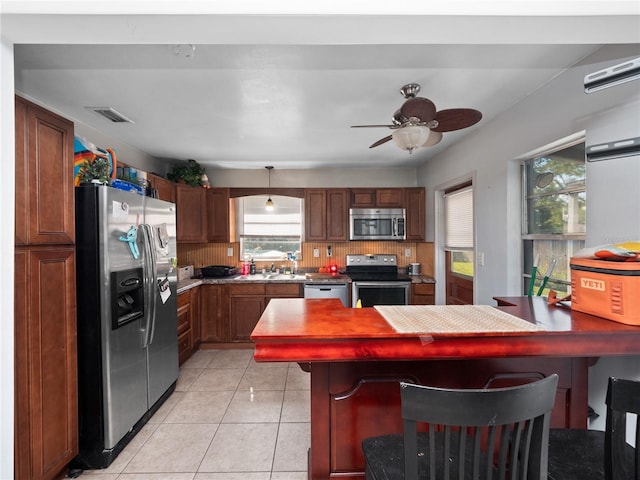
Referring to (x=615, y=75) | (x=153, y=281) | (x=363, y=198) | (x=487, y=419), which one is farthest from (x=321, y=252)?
(x=487, y=419)

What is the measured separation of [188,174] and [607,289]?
13.8 ft

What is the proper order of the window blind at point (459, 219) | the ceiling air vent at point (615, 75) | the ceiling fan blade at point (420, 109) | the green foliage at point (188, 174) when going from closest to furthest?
A: the ceiling air vent at point (615, 75) < the ceiling fan blade at point (420, 109) < the window blind at point (459, 219) < the green foliage at point (188, 174)

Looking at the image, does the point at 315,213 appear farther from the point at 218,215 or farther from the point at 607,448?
the point at 607,448

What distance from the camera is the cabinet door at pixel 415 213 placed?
429cm

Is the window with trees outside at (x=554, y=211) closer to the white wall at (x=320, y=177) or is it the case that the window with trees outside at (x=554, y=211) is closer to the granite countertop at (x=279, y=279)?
the granite countertop at (x=279, y=279)

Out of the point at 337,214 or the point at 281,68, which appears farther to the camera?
the point at 337,214

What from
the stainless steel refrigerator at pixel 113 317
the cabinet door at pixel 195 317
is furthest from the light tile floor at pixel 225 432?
the cabinet door at pixel 195 317

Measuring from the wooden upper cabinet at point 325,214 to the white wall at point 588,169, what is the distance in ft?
5.24

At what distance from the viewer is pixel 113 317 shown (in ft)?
6.35

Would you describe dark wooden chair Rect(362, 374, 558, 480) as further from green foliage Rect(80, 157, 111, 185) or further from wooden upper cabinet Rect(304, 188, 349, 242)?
wooden upper cabinet Rect(304, 188, 349, 242)

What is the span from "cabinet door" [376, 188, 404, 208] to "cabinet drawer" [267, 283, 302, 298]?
1.68 meters

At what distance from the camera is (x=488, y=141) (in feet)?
8.93

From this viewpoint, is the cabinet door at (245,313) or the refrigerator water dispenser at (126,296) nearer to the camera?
the refrigerator water dispenser at (126,296)

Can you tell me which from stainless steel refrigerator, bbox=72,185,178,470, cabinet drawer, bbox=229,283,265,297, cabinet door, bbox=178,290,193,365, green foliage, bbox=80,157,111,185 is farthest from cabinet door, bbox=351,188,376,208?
green foliage, bbox=80,157,111,185
